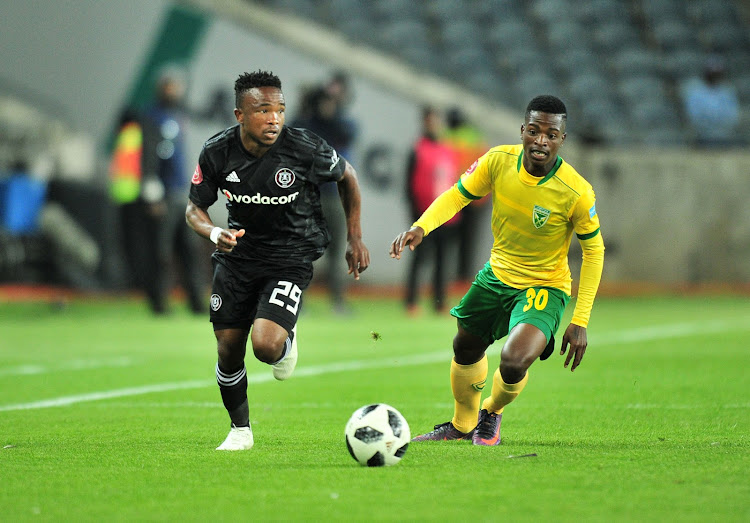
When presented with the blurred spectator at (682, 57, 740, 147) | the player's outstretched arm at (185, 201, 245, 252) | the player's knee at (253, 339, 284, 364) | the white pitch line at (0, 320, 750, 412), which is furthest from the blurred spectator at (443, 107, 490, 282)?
the player's knee at (253, 339, 284, 364)

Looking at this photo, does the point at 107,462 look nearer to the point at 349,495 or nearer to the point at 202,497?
the point at 202,497

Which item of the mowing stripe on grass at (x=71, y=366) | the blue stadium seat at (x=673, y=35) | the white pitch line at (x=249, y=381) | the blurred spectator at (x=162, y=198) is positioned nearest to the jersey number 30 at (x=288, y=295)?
the white pitch line at (x=249, y=381)

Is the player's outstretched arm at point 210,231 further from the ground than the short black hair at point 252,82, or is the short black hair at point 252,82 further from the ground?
the short black hair at point 252,82

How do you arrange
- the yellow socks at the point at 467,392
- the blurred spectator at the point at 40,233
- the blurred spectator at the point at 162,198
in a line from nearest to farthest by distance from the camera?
the yellow socks at the point at 467,392 → the blurred spectator at the point at 162,198 → the blurred spectator at the point at 40,233

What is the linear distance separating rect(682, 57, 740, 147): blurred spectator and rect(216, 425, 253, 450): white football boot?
15.9 meters

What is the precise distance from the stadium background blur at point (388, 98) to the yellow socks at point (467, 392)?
36.3 feet

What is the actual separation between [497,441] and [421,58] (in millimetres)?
14861

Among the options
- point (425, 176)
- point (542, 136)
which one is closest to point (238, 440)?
point (542, 136)

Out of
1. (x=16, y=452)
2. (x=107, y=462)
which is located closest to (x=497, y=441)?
(x=107, y=462)

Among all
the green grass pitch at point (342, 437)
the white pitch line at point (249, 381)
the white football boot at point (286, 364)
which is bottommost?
the white pitch line at point (249, 381)

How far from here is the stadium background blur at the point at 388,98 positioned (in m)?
18.3

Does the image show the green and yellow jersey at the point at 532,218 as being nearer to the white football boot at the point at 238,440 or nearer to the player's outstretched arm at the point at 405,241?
the player's outstretched arm at the point at 405,241

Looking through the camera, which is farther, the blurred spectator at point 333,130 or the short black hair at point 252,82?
the blurred spectator at point 333,130

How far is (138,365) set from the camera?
1063 cm
